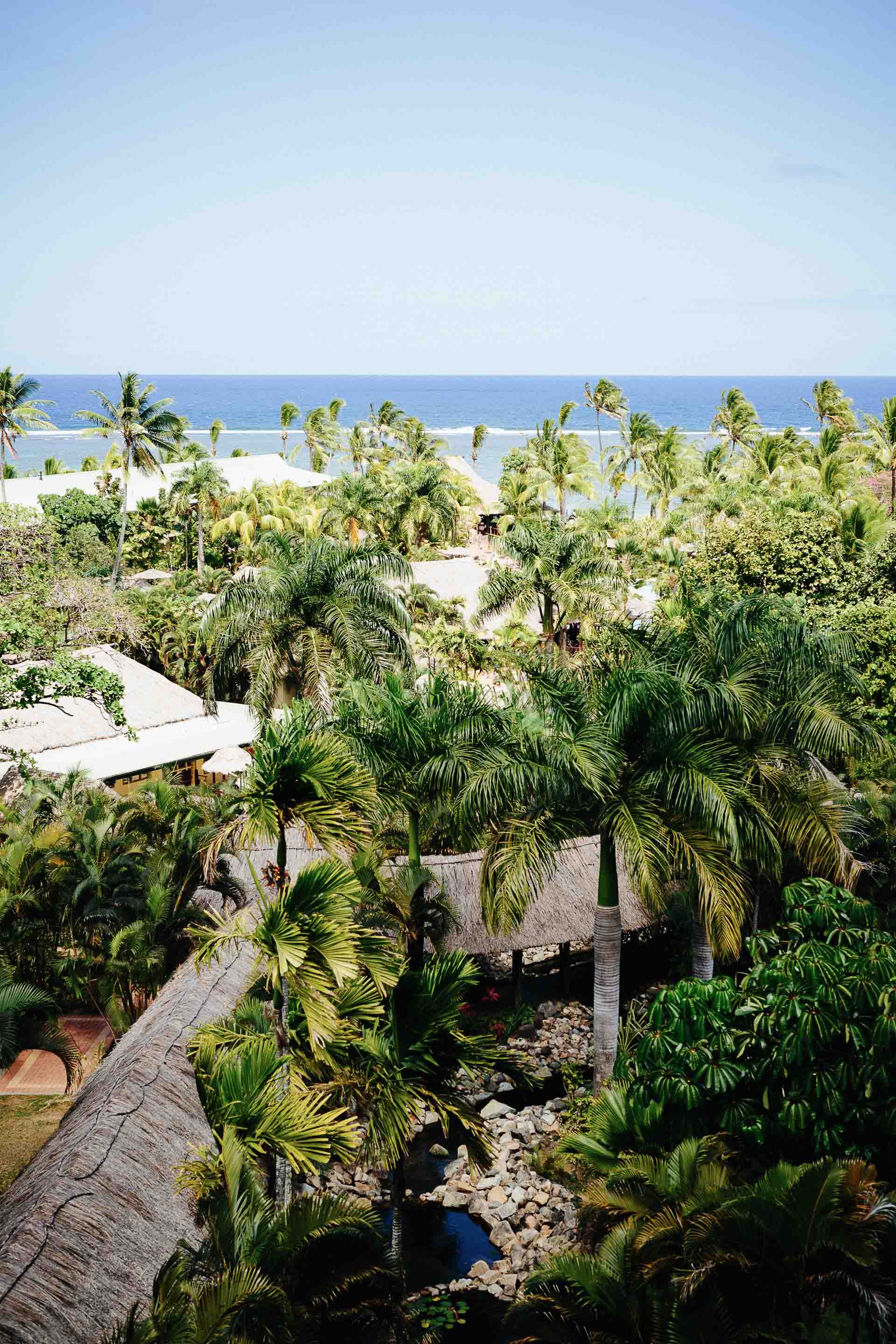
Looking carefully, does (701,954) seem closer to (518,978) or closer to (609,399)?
(518,978)

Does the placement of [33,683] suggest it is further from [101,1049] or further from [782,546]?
[782,546]

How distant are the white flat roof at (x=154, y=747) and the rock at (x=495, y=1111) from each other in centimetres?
839

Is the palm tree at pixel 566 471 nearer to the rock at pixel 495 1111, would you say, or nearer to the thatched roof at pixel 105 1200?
the rock at pixel 495 1111

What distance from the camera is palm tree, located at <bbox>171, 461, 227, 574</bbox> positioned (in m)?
37.1

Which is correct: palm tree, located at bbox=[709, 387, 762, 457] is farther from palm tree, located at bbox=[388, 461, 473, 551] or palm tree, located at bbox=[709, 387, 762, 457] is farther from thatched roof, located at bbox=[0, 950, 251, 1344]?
thatched roof, located at bbox=[0, 950, 251, 1344]

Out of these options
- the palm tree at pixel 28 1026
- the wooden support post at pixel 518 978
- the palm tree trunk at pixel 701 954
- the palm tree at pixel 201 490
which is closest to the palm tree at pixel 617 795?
the palm tree trunk at pixel 701 954

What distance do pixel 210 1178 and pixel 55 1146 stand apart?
83.6 inches

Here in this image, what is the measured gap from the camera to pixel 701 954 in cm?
1222

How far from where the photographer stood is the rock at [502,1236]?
35.3 ft

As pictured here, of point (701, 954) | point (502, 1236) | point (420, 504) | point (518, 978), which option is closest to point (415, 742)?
point (701, 954)

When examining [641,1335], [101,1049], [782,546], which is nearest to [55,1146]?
[101,1049]

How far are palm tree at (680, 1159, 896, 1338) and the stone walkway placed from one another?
8554mm

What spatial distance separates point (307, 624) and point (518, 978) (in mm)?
6616

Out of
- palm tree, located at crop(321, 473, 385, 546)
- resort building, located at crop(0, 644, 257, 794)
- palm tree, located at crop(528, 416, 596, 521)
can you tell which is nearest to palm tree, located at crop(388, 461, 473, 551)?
palm tree, located at crop(321, 473, 385, 546)
